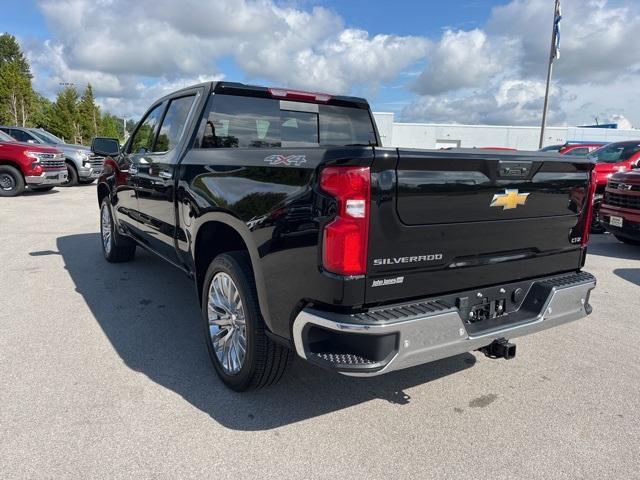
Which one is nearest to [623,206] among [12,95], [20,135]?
[20,135]

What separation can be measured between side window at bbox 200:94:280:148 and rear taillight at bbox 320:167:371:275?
6.00 feet

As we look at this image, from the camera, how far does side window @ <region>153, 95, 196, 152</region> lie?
400 centimetres

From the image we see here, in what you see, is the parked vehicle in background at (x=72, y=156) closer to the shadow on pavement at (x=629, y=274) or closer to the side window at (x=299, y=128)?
the side window at (x=299, y=128)

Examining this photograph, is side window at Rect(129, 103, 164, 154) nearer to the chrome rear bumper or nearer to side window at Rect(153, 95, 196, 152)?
side window at Rect(153, 95, 196, 152)

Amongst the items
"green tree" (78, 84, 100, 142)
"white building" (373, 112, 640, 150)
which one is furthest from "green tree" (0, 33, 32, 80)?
"white building" (373, 112, 640, 150)

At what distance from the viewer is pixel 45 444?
2545mm

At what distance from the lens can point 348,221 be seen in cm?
218

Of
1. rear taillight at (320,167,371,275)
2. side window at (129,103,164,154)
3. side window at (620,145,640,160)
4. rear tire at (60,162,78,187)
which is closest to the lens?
rear taillight at (320,167,371,275)

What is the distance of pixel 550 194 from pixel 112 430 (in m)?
2.82

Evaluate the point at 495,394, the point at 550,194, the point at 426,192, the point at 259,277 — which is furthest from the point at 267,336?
the point at 550,194

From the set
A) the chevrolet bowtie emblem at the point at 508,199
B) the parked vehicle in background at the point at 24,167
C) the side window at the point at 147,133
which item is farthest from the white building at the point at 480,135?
the chevrolet bowtie emblem at the point at 508,199

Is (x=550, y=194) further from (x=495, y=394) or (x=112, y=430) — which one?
(x=112, y=430)

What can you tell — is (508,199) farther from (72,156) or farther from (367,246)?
(72,156)

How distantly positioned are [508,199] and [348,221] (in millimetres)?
1024
